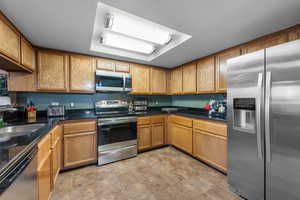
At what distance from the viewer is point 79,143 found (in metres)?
2.08

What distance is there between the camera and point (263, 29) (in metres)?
1.57

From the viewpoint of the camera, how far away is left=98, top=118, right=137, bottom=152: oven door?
2.24 m

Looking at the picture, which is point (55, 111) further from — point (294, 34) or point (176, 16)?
point (294, 34)

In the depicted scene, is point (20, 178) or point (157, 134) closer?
point (20, 178)

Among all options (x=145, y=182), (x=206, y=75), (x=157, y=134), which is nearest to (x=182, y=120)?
(x=157, y=134)

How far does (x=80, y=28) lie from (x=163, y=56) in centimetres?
158

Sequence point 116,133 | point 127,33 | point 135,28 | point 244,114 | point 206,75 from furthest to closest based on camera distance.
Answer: point 206,75
point 116,133
point 127,33
point 135,28
point 244,114

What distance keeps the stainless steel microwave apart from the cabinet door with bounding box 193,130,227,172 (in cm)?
185

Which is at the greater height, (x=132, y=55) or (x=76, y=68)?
(x=132, y=55)

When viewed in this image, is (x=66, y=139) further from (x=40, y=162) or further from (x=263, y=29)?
(x=263, y=29)

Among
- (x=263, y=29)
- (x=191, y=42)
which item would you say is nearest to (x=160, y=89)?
(x=191, y=42)

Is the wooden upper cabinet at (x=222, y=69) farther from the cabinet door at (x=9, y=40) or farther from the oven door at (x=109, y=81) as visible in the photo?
the cabinet door at (x=9, y=40)

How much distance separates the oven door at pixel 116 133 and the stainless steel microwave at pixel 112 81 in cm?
71

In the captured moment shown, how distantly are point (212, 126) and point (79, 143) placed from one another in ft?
7.77
